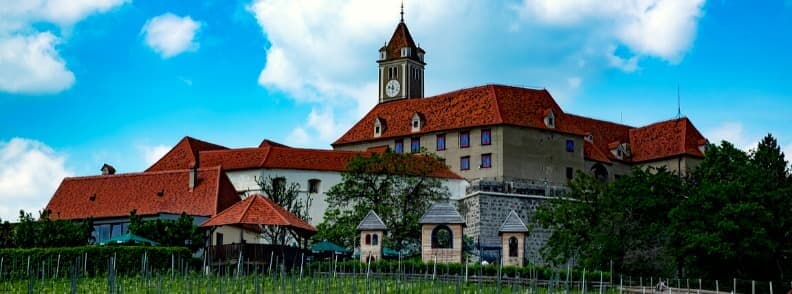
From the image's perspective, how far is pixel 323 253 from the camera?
62.8 m

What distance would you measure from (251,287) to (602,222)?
2196cm

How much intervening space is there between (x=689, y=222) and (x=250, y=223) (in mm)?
20394

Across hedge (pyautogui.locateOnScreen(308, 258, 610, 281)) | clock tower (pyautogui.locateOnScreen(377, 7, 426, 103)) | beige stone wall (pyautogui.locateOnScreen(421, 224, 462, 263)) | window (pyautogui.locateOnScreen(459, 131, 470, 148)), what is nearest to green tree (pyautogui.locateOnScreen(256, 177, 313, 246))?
window (pyautogui.locateOnScreen(459, 131, 470, 148))

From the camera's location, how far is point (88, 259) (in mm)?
52531

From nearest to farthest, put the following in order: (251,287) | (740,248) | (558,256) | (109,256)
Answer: (251,287) < (109,256) < (740,248) < (558,256)

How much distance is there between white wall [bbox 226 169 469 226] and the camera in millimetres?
75000

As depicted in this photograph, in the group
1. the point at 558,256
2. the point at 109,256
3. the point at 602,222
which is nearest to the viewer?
the point at 109,256

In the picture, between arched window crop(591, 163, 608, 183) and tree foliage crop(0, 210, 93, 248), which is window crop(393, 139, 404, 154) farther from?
tree foliage crop(0, 210, 93, 248)

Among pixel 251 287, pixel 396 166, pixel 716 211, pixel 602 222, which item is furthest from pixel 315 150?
pixel 251 287

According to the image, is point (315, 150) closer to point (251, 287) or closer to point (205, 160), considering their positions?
point (205, 160)

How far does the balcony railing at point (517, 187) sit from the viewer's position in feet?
250

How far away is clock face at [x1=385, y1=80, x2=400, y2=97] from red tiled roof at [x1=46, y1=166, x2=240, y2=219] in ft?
125

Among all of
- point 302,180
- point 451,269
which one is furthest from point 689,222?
point 302,180

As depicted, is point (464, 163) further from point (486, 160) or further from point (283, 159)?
point (283, 159)
